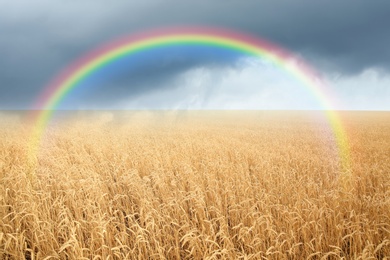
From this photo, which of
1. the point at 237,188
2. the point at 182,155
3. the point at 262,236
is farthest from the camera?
the point at 182,155

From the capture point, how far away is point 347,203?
214 inches

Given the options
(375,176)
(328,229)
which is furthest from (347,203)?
(375,176)

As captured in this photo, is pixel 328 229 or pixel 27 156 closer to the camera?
pixel 328 229

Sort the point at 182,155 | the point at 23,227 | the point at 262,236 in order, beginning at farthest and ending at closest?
the point at 182,155
the point at 23,227
the point at 262,236

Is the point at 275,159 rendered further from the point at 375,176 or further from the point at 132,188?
the point at 132,188

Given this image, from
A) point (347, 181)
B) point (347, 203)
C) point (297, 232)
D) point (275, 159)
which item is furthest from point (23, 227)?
point (275, 159)

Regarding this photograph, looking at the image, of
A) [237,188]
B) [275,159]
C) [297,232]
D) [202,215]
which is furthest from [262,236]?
[275,159]

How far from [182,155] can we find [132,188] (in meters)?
4.20

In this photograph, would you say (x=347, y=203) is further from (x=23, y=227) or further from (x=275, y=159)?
(x=23, y=227)

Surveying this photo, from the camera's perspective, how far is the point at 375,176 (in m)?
7.56

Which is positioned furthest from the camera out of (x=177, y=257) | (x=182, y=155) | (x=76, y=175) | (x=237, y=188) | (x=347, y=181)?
(x=182, y=155)

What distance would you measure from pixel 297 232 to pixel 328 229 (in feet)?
1.94

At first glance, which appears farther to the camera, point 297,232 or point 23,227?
point 23,227

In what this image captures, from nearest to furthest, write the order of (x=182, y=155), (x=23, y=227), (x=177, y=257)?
1. (x=177, y=257)
2. (x=23, y=227)
3. (x=182, y=155)
